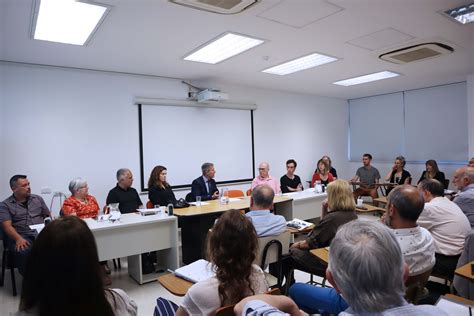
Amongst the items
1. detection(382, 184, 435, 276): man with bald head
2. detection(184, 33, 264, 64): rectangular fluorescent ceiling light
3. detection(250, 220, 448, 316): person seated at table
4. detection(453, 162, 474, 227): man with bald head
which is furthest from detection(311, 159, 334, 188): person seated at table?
detection(250, 220, 448, 316): person seated at table

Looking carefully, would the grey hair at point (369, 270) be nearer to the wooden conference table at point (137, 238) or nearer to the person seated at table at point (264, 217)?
the person seated at table at point (264, 217)

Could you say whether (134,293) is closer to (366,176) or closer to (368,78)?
(368,78)

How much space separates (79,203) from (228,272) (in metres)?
2.82

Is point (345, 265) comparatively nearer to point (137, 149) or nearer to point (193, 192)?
point (193, 192)

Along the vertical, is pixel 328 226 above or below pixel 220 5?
below

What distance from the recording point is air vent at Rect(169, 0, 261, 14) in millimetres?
2678

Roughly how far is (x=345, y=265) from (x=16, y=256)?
366 centimetres

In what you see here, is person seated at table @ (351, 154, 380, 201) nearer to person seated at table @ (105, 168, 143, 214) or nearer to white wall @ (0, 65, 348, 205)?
white wall @ (0, 65, 348, 205)

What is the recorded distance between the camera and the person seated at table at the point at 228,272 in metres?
1.36

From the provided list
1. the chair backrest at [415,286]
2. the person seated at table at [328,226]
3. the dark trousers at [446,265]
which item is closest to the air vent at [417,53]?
the person seated at table at [328,226]

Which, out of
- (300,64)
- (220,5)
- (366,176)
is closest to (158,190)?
(220,5)

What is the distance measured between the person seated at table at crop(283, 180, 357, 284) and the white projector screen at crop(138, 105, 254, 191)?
3380 millimetres

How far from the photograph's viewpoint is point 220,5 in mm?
2746

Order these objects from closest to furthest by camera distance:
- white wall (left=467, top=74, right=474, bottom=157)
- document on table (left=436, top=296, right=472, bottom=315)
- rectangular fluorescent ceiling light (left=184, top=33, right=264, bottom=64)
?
document on table (left=436, top=296, right=472, bottom=315) < rectangular fluorescent ceiling light (left=184, top=33, right=264, bottom=64) < white wall (left=467, top=74, right=474, bottom=157)
